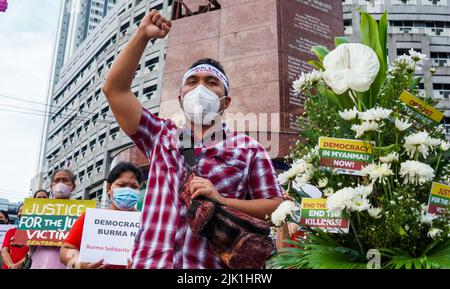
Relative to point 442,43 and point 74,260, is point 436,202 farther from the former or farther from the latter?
point 442,43

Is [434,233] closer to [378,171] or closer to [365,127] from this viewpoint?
[378,171]

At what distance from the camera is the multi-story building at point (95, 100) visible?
30.5 m

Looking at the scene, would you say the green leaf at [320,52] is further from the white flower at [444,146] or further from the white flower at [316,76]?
the white flower at [444,146]

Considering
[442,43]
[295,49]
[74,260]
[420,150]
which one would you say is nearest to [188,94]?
[420,150]

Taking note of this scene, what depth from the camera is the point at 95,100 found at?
124 feet

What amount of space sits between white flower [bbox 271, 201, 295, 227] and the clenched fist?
800 millimetres

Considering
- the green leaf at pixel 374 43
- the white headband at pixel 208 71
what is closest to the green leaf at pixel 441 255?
the green leaf at pixel 374 43

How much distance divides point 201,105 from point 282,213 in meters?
0.59

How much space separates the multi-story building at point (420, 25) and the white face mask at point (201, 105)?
104 feet

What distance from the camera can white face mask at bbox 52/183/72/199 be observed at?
161 inches

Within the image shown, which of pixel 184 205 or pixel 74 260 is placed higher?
pixel 184 205

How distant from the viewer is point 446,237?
65.1 inches
